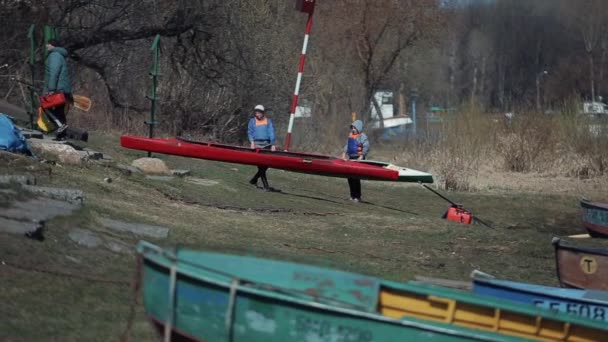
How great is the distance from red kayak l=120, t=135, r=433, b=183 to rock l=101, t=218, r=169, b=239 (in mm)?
6735

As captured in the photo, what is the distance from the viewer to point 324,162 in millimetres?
19266

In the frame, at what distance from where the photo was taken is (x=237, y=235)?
13.3 m

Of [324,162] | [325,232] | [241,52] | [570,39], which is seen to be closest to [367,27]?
[570,39]

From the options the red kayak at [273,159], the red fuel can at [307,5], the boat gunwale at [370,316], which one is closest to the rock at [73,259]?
the boat gunwale at [370,316]

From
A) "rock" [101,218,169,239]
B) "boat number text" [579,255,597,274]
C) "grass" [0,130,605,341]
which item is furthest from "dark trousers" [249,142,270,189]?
"boat number text" [579,255,597,274]

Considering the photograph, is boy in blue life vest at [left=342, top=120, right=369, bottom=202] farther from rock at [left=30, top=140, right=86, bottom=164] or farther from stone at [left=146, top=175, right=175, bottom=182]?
rock at [left=30, top=140, right=86, bottom=164]

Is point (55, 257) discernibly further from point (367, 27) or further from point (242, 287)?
point (367, 27)

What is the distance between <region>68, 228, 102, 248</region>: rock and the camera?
10.4m

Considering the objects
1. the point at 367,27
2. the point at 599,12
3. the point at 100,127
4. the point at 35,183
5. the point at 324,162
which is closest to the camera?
the point at 35,183

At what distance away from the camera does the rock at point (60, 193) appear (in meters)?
12.0

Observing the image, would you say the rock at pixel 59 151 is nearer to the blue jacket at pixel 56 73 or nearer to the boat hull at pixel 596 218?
the blue jacket at pixel 56 73

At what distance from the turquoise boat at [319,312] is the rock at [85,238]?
3.13 metres

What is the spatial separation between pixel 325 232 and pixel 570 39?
77.1 ft

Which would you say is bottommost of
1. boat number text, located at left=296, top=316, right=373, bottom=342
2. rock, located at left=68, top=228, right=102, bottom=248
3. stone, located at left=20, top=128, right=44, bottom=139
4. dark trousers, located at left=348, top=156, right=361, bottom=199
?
dark trousers, located at left=348, top=156, right=361, bottom=199
